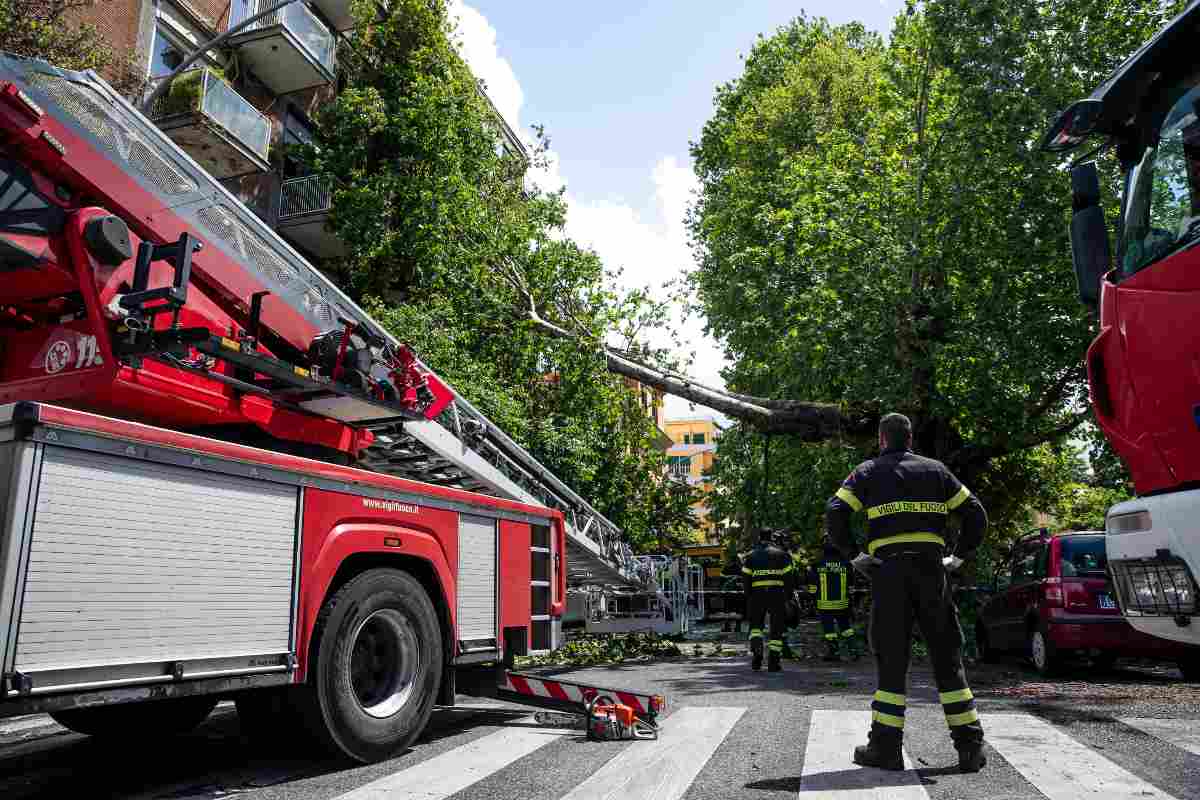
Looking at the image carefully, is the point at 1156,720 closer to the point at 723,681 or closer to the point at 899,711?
the point at 899,711

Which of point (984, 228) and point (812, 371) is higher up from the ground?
point (984, 228)

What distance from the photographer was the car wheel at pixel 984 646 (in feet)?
39.4

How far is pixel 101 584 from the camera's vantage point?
3.39 m

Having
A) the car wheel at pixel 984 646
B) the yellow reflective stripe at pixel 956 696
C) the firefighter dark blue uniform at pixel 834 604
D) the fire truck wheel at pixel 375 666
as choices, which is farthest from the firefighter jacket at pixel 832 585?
the fire truck wheel at pixel 375 666

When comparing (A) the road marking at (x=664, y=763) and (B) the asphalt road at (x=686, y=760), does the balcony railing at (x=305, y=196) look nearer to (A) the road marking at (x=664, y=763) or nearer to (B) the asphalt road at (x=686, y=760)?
(B) the asphalt road at (x=686, y=760)

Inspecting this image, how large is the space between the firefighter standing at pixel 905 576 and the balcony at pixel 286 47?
1854 cm

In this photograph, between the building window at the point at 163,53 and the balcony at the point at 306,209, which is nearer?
the building window at the point at 163,53

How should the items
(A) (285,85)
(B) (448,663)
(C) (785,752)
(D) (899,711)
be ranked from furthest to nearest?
1. (A) (285,85)
2. (B) (448,663)
3. (C) (785,752)
4. (D) (899,711)

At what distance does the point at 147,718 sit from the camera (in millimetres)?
5324

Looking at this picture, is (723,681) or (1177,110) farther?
(723,681)

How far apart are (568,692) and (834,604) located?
23.3 feet

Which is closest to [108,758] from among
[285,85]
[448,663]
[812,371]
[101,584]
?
[448,663]

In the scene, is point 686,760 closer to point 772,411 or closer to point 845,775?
point 845,775

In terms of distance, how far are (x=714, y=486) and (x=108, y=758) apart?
23.4 meters
